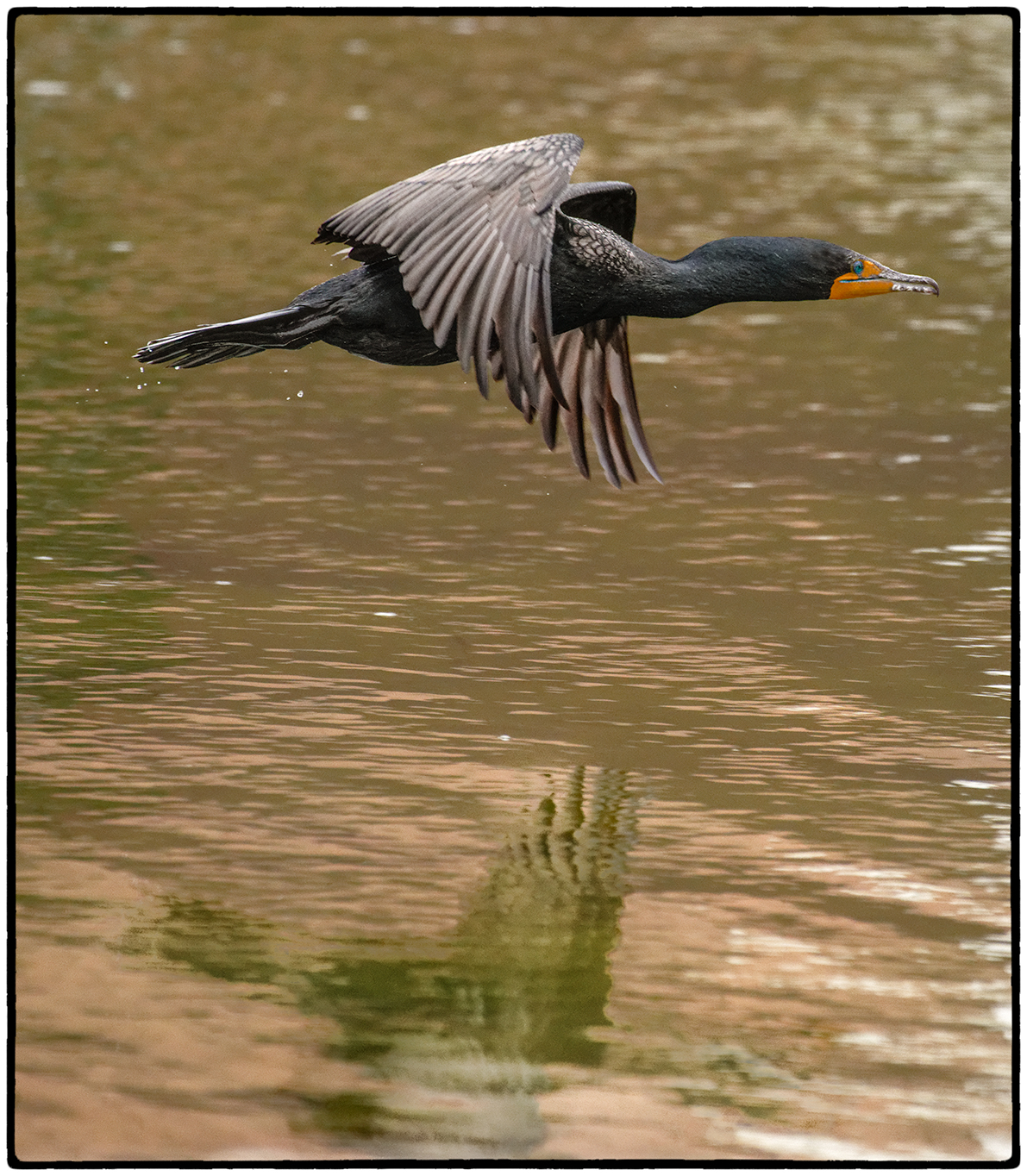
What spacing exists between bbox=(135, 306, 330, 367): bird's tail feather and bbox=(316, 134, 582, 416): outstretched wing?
0.41 metres

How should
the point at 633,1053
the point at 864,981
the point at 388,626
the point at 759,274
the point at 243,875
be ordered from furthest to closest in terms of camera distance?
the point at 388,626 → the point at 759,274 → the point at 243,875 → the point at 864,981 → the point at 633,1053

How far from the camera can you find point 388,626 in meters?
7.74

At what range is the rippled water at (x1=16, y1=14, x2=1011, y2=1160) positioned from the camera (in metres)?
4.83

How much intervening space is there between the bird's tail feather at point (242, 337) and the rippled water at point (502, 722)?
1159 millimetres

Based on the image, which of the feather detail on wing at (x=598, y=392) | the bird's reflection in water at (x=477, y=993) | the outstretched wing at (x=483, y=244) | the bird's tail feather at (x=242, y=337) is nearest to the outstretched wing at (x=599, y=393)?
the feather detail on wing at (x=598, y=392)

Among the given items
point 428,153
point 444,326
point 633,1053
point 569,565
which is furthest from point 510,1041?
point 428,153

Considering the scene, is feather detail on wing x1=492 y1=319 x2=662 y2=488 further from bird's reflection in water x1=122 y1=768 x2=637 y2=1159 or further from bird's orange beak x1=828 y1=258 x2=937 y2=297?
bird's reflection in water x1=122 y1=768 x2=637 y2=1159

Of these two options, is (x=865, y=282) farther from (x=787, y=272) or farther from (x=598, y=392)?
(x=598, y=392)

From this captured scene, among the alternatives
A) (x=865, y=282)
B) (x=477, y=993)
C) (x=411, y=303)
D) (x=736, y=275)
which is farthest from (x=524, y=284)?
(x=477, y=993)

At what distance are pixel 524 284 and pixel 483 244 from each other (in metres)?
0.20

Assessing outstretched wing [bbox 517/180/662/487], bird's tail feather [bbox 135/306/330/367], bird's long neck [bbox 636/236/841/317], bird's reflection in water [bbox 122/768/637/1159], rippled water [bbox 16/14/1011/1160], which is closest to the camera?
bird's reflection in water [bbox 122/768/637/1159]

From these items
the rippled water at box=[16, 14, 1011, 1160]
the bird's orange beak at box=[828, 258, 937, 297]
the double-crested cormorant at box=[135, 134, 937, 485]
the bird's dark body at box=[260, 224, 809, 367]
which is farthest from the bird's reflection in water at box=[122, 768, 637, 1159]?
the bird's orange beak at box=[828, 258, 937, 297]

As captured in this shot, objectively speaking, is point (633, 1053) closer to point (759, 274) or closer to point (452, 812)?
point (452, 812)

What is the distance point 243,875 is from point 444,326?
5.66ft
